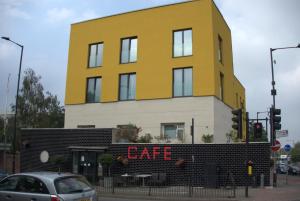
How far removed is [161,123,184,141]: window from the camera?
3625 centimetres

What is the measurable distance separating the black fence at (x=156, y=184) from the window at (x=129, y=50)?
11.9 meters

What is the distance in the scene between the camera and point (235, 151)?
30.7 m

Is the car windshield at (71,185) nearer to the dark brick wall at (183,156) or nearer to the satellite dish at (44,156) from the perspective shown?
the dark brick wall at (183,156)

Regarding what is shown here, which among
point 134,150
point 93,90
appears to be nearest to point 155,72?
point 93,90

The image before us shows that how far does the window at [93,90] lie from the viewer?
41.2 m

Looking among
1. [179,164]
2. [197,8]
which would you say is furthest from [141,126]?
[197,8]

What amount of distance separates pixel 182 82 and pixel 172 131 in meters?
3.98

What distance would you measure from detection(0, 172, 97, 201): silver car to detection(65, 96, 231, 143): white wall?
79.8ft

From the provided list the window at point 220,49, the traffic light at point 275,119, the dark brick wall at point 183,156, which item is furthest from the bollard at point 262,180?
the window at point 220,49

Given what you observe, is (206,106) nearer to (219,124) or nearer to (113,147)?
(219,124)

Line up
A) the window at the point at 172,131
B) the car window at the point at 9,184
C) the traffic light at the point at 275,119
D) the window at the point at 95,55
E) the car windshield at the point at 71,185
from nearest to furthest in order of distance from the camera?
the car windshield at the point at 71,185, the car window at the point at 9,184, the traffic light at the point at 275,119, the window at the point at 172,131, the window at the point at 95,55

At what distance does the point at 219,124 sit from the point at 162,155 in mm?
7315

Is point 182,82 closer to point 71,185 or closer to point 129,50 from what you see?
point 129,50

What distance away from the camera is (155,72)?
38188 mm
